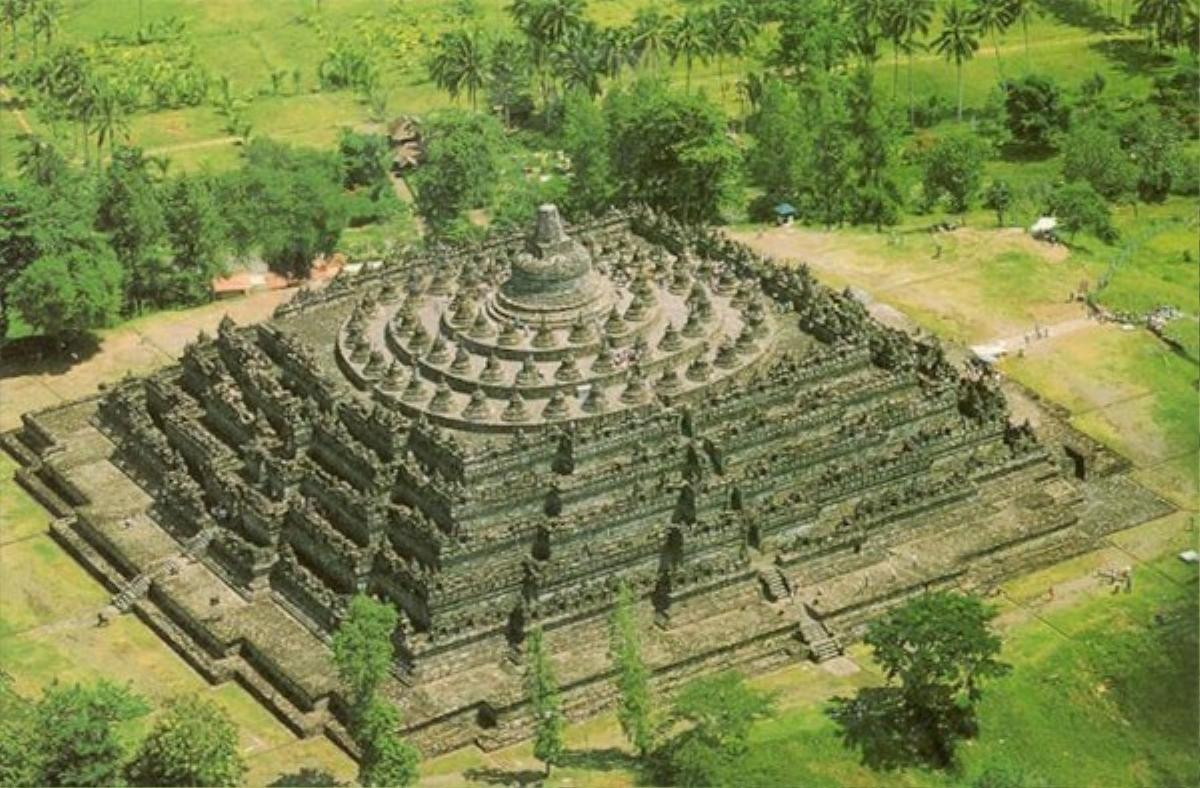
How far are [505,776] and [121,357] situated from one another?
3889 cm

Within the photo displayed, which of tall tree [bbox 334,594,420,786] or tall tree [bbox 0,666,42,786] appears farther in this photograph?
tall tree [bbox 334,594,420,786]

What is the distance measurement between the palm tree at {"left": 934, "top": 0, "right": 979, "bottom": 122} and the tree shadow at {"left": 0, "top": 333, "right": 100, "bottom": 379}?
57720mm

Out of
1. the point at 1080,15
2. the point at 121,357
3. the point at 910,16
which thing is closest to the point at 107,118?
the point at 121,357

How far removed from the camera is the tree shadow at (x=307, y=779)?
230ft

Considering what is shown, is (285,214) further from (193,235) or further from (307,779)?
(307,779)

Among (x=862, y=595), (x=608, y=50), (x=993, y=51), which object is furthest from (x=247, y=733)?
(x=993, y=51)

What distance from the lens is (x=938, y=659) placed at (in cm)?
7031

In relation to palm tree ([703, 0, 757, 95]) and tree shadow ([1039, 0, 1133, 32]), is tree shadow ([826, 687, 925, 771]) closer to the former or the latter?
palm tree ([703, 0, 757, 95])

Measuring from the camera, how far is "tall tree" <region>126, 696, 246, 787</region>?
217 feet

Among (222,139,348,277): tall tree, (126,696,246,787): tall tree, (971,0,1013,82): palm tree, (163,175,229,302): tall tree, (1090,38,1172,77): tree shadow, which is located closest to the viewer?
(126,696,246,787): tall tree

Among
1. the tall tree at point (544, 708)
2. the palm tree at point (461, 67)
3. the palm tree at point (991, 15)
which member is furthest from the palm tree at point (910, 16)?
the tall tree at point (544, 708)

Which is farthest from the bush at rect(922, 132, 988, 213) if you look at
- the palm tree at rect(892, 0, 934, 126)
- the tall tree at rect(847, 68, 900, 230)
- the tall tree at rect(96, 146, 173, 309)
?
the tall tree at rect(96, 146, 173, 309)

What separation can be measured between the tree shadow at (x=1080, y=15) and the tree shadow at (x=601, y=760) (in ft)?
311

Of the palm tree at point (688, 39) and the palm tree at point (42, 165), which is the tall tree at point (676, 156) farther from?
the palm tree at point (42, 165)
